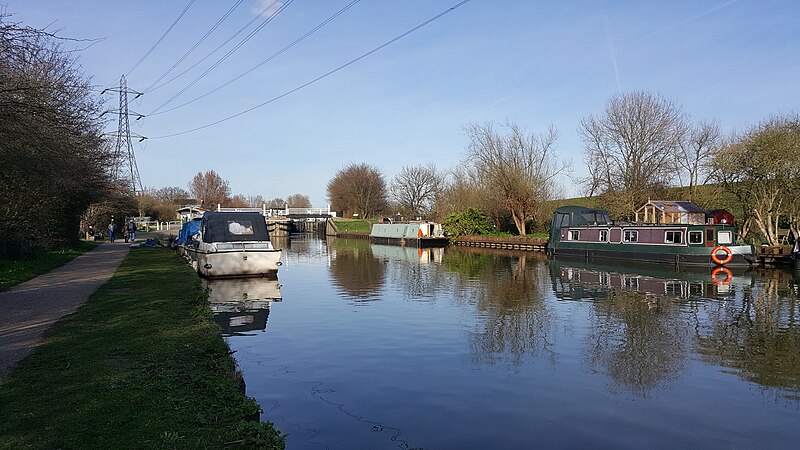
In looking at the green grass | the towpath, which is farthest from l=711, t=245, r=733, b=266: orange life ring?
the green grass

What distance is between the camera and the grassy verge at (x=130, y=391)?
5.01 meters

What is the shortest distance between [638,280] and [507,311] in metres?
10.2

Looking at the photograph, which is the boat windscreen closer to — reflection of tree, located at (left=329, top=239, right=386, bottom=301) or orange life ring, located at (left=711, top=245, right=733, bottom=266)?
reflection of tree, located at (left=329, top=239, right=386, bottom=301)

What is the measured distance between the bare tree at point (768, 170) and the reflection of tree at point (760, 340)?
12.1 m

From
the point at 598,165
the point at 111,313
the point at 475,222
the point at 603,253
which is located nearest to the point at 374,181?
the point at 475,222

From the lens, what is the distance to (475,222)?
53.2 metres

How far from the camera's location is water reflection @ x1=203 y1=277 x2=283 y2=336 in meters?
12.4

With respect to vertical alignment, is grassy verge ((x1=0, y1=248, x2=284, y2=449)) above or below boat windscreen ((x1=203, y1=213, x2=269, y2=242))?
below

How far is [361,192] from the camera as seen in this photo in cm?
9244

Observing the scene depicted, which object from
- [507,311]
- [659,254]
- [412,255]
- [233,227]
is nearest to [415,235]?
[412,255]

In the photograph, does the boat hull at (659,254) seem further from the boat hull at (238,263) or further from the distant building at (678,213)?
the boat hull at (238,263)

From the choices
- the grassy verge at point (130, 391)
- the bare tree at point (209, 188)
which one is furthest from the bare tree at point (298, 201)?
the grassy verge at point (130, 391)

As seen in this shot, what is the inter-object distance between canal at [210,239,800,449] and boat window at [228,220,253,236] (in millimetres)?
2807

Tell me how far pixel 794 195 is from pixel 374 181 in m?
70.3
